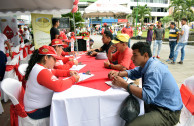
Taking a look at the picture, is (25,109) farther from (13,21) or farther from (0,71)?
(13,21)

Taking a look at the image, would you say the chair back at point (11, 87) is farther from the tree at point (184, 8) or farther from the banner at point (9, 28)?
the tree at point (184, 8)

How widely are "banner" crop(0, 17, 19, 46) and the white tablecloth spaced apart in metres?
7.34

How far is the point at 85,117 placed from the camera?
1.53 m

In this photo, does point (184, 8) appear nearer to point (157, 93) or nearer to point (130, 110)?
point (157, 93)

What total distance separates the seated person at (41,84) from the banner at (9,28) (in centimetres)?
701

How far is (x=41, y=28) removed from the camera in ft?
16.5

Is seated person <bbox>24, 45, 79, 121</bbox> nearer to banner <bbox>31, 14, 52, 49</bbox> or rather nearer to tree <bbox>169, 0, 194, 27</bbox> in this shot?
banner <bbox>31, 14, 52, 49</bbox>

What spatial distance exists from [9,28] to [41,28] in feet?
11.8

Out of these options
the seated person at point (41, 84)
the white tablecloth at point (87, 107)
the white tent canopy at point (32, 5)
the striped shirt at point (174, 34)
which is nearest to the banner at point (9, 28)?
the white tent canopy at point (32, 5)

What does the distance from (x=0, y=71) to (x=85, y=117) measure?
2.69 metres

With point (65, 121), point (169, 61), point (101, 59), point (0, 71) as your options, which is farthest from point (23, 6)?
point (169, 61)

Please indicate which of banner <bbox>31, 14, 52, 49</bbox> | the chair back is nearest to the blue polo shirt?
the chair back

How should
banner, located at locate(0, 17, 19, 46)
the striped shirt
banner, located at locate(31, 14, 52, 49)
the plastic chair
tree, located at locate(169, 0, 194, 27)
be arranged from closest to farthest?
the plastic chair < banner, located at locate(31, 14, 52, 49) < the striped shirt < banner, located at locate(0, 17, 19, 46) < tree, located at locate(169, 0, 194, 27)

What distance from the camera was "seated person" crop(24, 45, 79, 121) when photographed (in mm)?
1470
